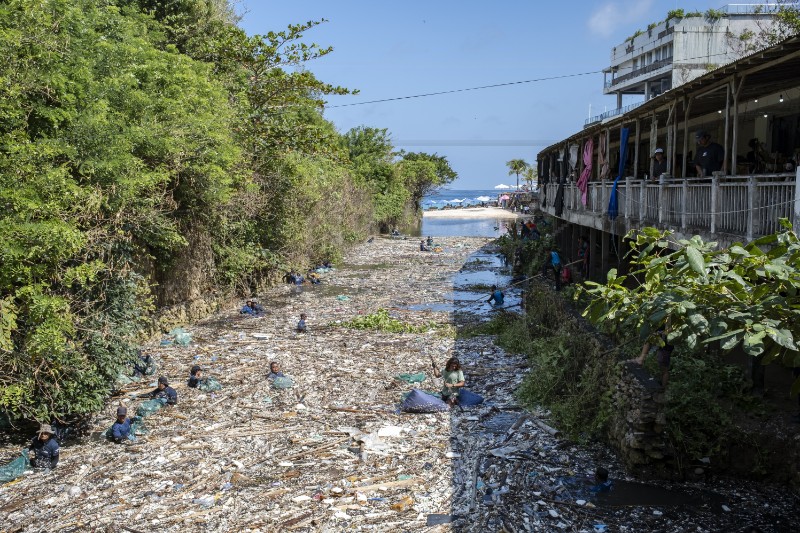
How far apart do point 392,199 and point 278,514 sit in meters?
49.6

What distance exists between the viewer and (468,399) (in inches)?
488

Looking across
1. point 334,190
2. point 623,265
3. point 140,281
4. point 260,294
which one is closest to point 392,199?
point 334,190

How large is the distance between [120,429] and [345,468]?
364 cm

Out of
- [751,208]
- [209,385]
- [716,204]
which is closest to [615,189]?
[716,204]

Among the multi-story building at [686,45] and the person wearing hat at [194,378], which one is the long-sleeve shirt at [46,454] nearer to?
the person wearing hat at [194,378]

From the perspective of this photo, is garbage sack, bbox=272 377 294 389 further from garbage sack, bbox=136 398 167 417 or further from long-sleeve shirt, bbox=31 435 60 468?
long-sleeve shirt, bbox=31 435 60 468

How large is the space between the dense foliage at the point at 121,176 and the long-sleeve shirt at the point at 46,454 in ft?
1.69

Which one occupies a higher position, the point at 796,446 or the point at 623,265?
the point at 623,265

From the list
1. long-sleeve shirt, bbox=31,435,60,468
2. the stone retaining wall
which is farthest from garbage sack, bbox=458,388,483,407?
long-sleeve shirt, bbox=31,435,60,468

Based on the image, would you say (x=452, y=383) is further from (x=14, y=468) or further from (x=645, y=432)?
(x=14, y=468)

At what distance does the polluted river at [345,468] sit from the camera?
8133 millimetres

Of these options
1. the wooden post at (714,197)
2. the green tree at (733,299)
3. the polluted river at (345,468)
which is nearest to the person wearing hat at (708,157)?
the wooden post at (714,197)

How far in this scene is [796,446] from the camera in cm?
855

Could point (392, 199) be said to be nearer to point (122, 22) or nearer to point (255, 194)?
point (255, 194)
